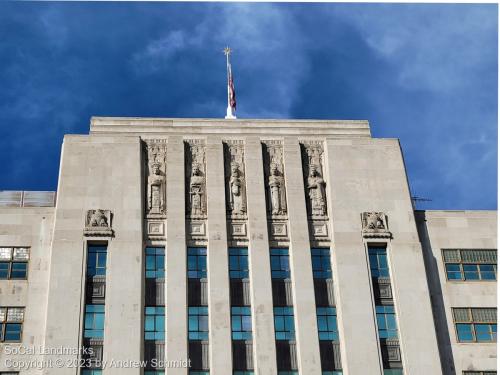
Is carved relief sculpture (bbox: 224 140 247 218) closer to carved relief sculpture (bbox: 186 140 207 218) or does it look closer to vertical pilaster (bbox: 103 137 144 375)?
carved relief sculpture (bbox: 186 140 207 218)

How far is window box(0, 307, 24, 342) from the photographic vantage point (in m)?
47.6

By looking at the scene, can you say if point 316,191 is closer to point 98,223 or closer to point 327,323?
point 327,323

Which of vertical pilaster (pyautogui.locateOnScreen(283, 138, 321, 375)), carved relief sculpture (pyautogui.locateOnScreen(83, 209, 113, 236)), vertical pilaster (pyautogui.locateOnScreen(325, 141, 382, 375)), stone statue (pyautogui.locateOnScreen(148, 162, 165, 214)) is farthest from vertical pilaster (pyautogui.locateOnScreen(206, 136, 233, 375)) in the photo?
vertical pilaster (pyautogui.locateOnScreen(325, 141, 382, 375))

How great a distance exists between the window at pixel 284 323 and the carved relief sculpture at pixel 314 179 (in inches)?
281

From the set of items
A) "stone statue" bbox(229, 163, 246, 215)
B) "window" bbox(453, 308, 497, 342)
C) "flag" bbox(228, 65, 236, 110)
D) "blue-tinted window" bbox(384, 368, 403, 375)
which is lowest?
"blue-tinted window" bbox(384, 368, 403, 375)

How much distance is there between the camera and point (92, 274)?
159 feet

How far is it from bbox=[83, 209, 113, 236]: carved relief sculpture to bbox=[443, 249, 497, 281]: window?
22795mm

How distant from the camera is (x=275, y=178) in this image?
5303 cm

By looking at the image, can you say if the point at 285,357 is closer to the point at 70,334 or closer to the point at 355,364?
the point at 355,364

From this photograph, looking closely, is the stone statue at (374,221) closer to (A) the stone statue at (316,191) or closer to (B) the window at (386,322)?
(A) the stone statue at (316,191)

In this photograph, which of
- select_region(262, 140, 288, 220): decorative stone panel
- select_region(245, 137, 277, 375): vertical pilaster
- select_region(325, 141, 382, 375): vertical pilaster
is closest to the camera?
select_region(245, 137, 277, 375): vertical pilaster

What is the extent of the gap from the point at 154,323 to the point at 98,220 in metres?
7.72

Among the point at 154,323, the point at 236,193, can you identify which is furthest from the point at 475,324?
the point at 154,323

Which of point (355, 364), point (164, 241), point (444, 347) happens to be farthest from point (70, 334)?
point (444, 347)
